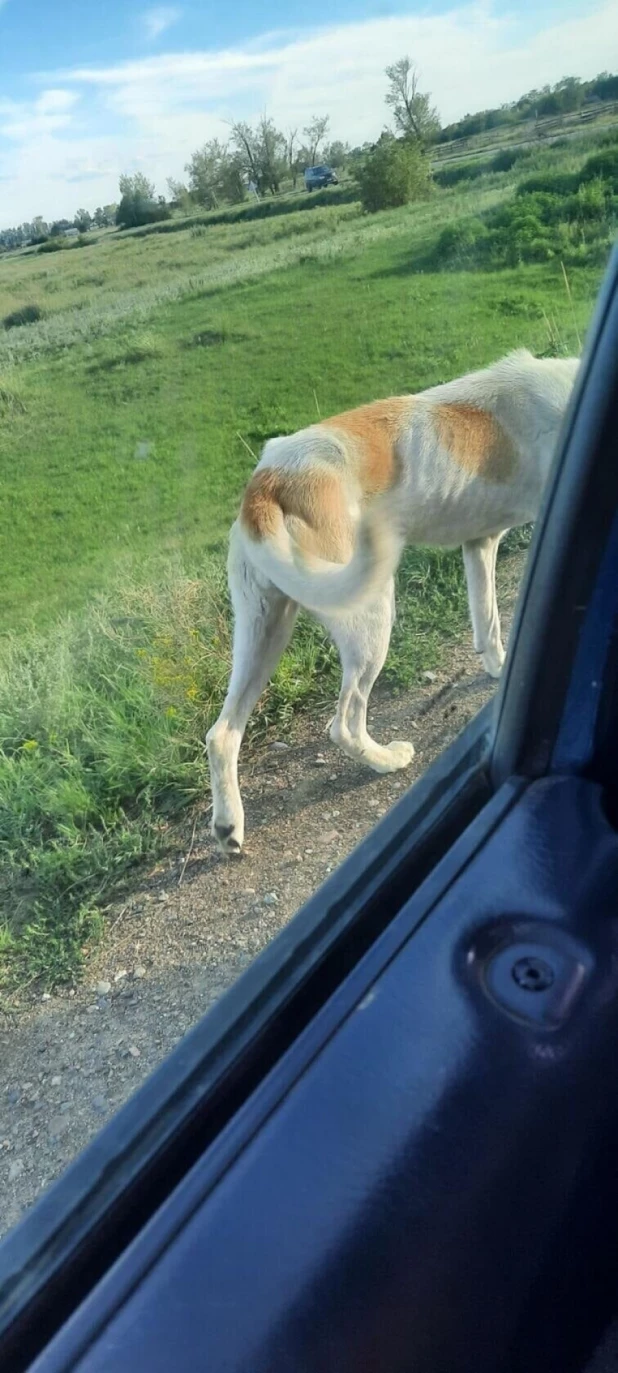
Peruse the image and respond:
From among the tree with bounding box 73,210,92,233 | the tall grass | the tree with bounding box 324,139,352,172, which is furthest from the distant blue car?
the tall grass

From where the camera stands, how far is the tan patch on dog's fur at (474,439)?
3.53 meters

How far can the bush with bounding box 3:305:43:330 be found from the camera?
2.95 metres

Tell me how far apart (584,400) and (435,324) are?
2.76m

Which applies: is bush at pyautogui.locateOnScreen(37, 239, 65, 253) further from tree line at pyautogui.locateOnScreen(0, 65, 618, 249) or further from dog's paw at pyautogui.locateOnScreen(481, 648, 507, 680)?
dog's paw at pyautogui.locateOnScreen(481, 648, 507, 680)

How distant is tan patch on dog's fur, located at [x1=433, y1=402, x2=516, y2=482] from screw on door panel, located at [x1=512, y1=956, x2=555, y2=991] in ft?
8.19

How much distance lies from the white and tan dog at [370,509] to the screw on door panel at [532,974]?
1543 mm

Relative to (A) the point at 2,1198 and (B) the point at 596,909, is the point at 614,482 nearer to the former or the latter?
(B) the point at 596,909

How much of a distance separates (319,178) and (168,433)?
100 cm

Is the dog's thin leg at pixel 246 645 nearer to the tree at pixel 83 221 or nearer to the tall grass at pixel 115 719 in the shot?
the tall grass at pixel 115 719

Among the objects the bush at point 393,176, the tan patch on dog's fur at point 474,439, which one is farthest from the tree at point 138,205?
the tan patch on dog's fur at point 474,439

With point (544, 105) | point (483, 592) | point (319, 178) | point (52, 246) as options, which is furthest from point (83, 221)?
point (483, 592)

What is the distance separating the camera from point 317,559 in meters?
3.09

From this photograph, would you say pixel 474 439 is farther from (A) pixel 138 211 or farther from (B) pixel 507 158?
(A) pixel 138 211

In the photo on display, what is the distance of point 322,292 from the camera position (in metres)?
3.68
